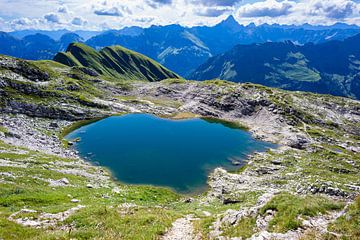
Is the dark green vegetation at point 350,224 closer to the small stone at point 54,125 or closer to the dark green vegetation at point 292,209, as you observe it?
the dark green vegetation at point 292,209

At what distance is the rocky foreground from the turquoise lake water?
17.4 feet

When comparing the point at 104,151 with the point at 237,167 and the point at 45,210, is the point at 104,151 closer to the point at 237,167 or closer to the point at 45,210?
the point at 237,167

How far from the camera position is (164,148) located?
91.9 meters

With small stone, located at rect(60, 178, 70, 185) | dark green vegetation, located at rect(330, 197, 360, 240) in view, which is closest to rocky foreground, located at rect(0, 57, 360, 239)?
dark green vegetation, located at rect(330, 197, 360, 240)

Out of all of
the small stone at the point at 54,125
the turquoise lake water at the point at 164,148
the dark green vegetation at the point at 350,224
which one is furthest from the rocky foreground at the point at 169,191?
the turquoise lake water at the point at 164,148

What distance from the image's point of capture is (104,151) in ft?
278

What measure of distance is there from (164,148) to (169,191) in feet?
112

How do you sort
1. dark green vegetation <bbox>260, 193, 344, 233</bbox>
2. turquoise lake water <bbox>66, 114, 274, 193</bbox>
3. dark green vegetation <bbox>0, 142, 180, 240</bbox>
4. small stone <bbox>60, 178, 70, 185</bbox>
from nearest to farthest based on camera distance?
dark green vegetation <bbox>260, 193, 344, 233</bbox> → dark green vegetation <bbox>0, 142, 180, 240</bbox> → small stone <bbox>60, 178, 70, 185</bbox> → turquoise lake water <bbox>66, 114, 274, 193</bbox>

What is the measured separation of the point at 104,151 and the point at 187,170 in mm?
26535

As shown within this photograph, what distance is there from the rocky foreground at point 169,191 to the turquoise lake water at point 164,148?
530cm

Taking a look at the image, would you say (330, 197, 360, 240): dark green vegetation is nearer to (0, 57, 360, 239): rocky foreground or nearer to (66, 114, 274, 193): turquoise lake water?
(0, 57, 360, 239): rocky foreground

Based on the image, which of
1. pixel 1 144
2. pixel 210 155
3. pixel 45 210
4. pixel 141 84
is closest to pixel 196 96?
pixel 141 84

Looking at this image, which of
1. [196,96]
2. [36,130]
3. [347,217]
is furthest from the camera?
[196,96]

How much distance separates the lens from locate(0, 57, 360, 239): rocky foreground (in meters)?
22.6
